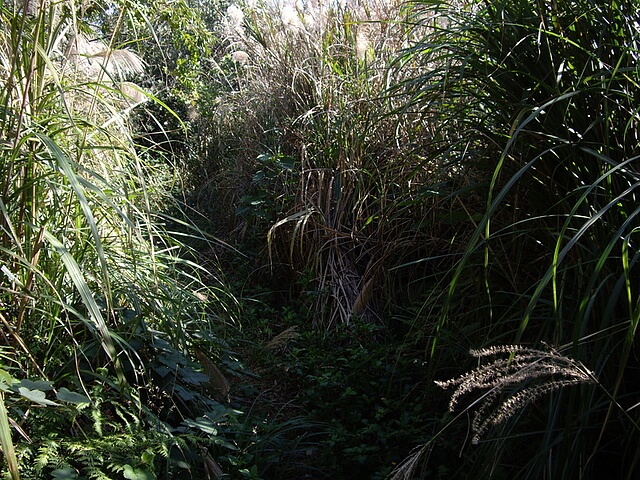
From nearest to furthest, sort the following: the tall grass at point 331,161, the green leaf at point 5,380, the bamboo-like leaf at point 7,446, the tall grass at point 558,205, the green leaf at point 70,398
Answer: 1. the bamboo-like leaf at point 7,446
2. the green leaf at point 5,380
3. the tall grass at point 558,205
4. the green leaf at point 70,398
5. the tall grass at point 331,161

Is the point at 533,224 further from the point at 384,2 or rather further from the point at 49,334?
the point at 384,2

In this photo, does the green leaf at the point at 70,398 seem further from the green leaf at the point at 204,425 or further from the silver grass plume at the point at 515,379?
the silver grass plume at the point at 515,379

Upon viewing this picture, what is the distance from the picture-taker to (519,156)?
2.46 metres

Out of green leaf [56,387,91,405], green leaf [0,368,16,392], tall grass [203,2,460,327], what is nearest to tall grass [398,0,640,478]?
tall grass [203,2,460,327]

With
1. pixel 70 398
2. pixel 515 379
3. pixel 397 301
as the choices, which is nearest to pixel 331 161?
pixel 397 301

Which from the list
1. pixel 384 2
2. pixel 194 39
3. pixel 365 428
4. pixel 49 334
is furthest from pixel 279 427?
pixel 194 39

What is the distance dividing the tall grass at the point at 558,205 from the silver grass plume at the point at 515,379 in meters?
0.08

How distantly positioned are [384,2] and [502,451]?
3836mm

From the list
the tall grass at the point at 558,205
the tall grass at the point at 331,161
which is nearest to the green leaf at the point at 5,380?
the tall grass at the point at 558,205

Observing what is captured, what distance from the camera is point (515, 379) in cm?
138

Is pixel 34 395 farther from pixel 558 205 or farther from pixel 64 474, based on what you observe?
pixel 558 205

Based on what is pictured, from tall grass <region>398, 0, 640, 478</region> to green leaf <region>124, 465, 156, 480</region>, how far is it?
94 cm

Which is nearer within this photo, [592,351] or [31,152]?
[592,351]

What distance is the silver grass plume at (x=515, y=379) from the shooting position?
1.40 m
